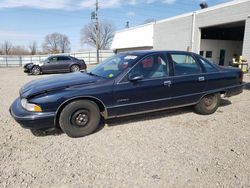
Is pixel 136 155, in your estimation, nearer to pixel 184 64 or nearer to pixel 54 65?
pixel 184 64

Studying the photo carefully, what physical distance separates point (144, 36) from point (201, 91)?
21488mm

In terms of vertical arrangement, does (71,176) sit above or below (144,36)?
below

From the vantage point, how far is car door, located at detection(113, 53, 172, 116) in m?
3.80

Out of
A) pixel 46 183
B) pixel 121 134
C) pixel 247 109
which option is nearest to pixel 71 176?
pixel 46 183

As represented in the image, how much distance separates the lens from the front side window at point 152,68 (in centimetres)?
399

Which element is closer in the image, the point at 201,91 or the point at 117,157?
the point at 117,157

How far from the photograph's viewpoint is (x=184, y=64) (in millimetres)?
4586

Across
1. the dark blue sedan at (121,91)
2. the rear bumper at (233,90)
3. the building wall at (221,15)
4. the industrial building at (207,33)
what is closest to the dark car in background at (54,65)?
the industrial building at (207,33)

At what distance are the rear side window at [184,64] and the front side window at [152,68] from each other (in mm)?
283

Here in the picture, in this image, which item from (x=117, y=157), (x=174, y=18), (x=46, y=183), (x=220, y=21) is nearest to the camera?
(x=46, y=183)

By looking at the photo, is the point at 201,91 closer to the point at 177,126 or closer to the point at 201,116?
the point at 201,116

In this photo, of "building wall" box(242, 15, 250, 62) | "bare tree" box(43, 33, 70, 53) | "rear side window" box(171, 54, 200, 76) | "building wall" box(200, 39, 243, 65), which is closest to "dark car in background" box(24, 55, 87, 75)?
"building wall" box(242, 15, 250, 62)

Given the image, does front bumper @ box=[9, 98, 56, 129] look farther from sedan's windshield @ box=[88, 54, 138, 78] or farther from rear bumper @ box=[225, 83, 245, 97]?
rear bumper @ box=[225, 83, 245, 97]

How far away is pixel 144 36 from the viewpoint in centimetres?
2494
